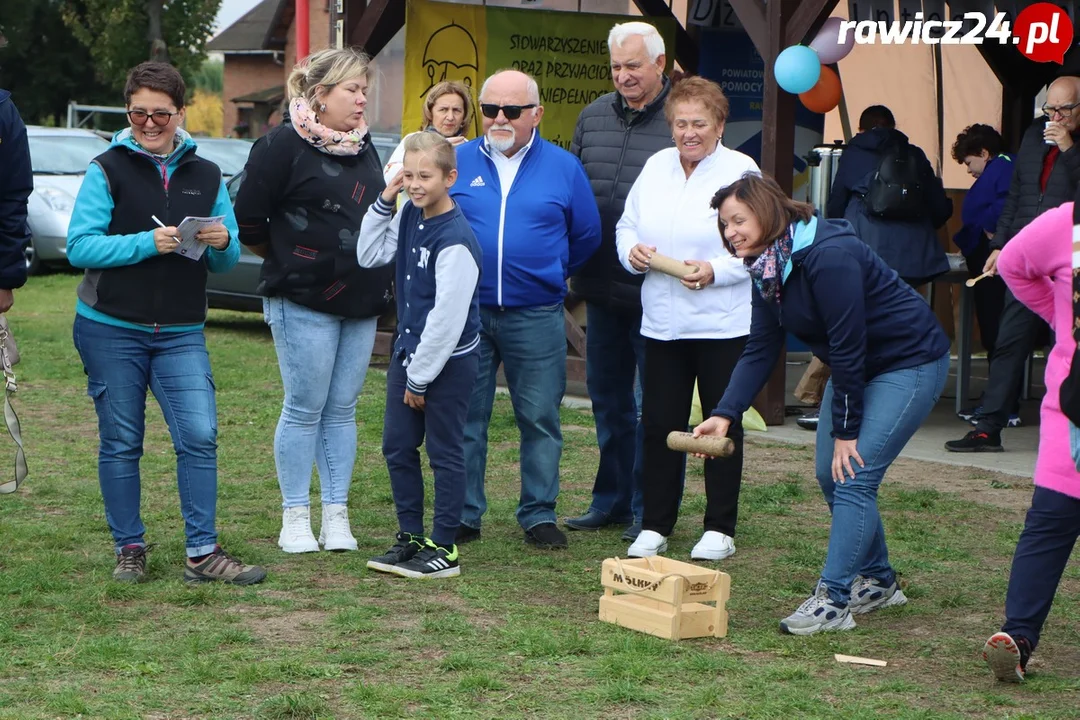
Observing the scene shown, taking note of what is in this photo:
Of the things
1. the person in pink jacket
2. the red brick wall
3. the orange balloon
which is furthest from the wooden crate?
the red brick wall

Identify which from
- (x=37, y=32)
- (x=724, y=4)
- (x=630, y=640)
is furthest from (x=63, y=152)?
(x=37, y=32)

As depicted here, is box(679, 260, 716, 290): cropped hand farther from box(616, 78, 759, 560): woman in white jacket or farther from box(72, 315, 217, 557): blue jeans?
box(72, 315, 217, 557): blue jeans

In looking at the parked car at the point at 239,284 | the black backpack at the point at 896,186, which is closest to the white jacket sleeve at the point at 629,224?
the black backpack at the point at 896,186

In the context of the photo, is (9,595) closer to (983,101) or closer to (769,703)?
(769,703)

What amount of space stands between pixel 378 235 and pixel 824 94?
5845 millimetres

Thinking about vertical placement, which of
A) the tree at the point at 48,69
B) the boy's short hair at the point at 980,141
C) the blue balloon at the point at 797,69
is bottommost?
the boy's short hair at the point at 980,141

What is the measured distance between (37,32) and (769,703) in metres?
53.5

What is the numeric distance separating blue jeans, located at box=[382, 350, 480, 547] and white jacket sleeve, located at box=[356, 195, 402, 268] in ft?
1.30

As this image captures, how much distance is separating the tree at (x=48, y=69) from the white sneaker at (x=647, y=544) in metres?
49.6

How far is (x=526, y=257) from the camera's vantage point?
6.14 meters

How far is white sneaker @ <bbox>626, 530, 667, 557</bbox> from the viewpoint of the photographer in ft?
20.3

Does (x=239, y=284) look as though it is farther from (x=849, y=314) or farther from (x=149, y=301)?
(x=849, y=314)

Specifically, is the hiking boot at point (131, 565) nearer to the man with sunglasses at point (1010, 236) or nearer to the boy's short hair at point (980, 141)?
the man with sunglasses at point (1010, 236)

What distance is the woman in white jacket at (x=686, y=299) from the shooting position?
6.00m
